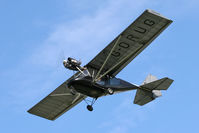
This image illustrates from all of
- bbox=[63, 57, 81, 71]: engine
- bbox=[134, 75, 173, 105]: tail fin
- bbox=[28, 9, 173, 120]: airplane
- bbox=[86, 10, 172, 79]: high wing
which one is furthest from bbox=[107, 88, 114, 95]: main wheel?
bbox=[134, 75, 173, 105]: tail fin

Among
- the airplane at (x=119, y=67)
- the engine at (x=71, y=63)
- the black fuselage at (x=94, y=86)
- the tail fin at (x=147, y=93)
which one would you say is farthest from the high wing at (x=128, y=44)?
the tail fin at (x=147, y=93)

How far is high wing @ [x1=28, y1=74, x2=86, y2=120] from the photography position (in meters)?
42.2

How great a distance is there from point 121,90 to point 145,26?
4.71m

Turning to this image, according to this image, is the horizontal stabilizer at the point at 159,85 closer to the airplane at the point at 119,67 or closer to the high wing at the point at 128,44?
the airplane at the point at 119,67

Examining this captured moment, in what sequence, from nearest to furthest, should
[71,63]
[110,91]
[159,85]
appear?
[71,63] < [110,91] < [159,85]

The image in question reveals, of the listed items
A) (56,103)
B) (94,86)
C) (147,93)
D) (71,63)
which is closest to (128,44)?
(94,86)

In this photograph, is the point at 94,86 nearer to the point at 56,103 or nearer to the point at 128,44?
the point at 128,44

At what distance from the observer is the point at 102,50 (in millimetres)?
38281

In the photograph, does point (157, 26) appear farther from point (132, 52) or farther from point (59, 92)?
point (59, 92)

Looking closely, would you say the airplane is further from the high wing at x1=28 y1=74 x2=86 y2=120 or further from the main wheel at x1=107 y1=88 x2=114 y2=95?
the high wing at x1=28 y1=74 x2=86 y2=120

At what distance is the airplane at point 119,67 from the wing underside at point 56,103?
89 cm

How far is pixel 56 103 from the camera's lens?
43.2 m

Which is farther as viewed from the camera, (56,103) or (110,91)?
(56,103)

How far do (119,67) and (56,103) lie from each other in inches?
252
